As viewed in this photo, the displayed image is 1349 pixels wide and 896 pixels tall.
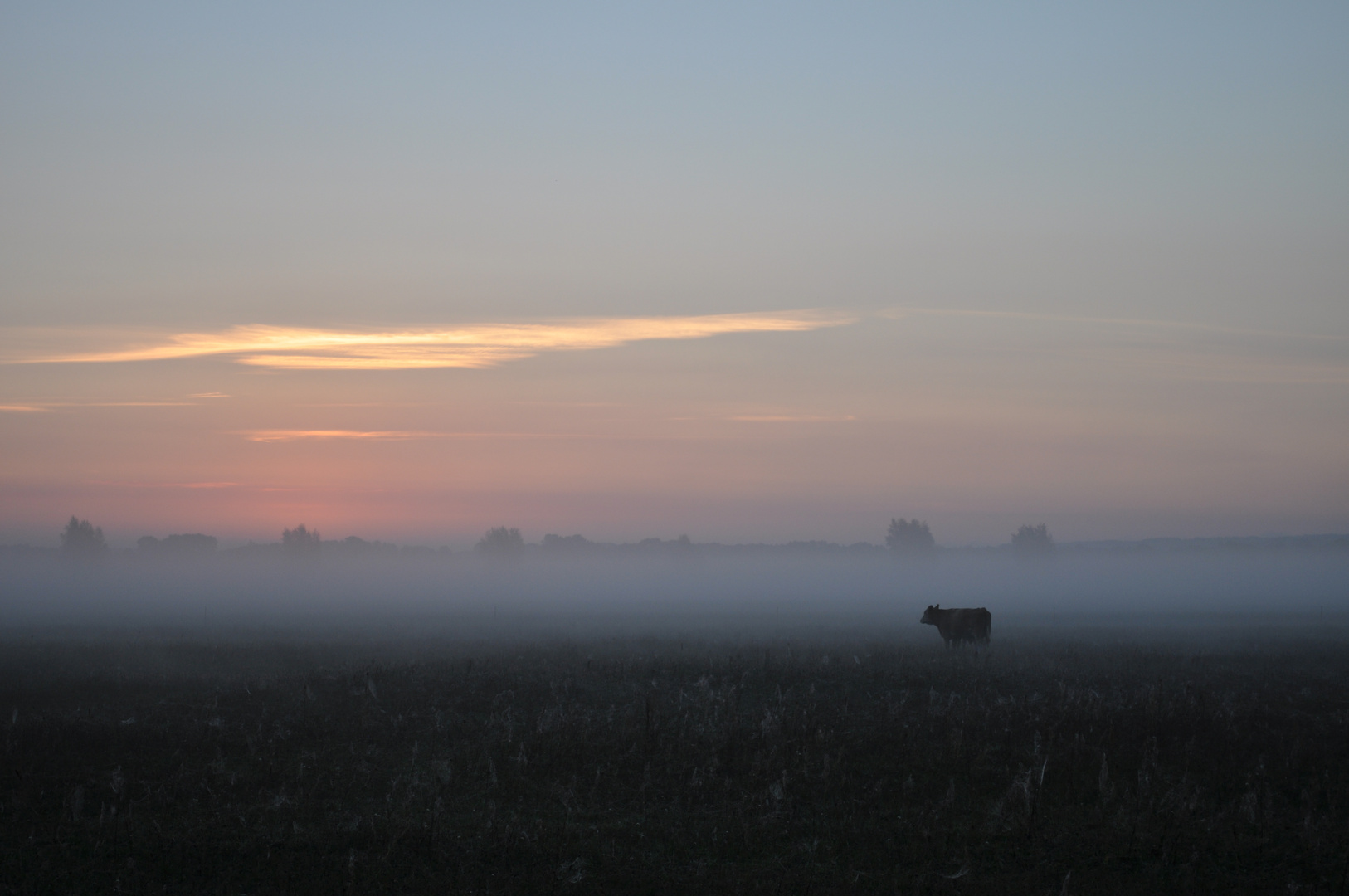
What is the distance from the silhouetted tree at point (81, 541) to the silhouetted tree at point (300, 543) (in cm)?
3312

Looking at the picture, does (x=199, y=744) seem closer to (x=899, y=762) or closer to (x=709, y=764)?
(x=709, y=764)

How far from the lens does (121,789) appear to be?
40.9 feet

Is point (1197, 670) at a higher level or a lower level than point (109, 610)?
higher

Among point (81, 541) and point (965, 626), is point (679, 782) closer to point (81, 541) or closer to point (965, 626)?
point (965, 626)

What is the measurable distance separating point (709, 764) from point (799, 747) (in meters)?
1.60

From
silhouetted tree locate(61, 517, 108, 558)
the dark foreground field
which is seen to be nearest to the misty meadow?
the dark foreground field

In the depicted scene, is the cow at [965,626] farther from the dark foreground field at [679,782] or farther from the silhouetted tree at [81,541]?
the silhouetted tree at [81,541]

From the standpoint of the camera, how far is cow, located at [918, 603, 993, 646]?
3094cm

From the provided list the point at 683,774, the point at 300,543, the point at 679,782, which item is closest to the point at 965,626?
the point at 683,774

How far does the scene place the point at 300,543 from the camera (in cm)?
19450

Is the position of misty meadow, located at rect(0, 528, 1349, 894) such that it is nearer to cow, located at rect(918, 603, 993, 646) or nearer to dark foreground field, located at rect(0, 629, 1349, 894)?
dark foreground field, located at rect(0, 629, 1349, 894)

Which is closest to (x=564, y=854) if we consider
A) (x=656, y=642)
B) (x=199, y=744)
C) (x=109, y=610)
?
(x=199, y=744)

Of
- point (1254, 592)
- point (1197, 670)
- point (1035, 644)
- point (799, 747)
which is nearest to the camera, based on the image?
point (799, 747)

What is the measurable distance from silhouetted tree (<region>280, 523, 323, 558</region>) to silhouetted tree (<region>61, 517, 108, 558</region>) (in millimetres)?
33117
